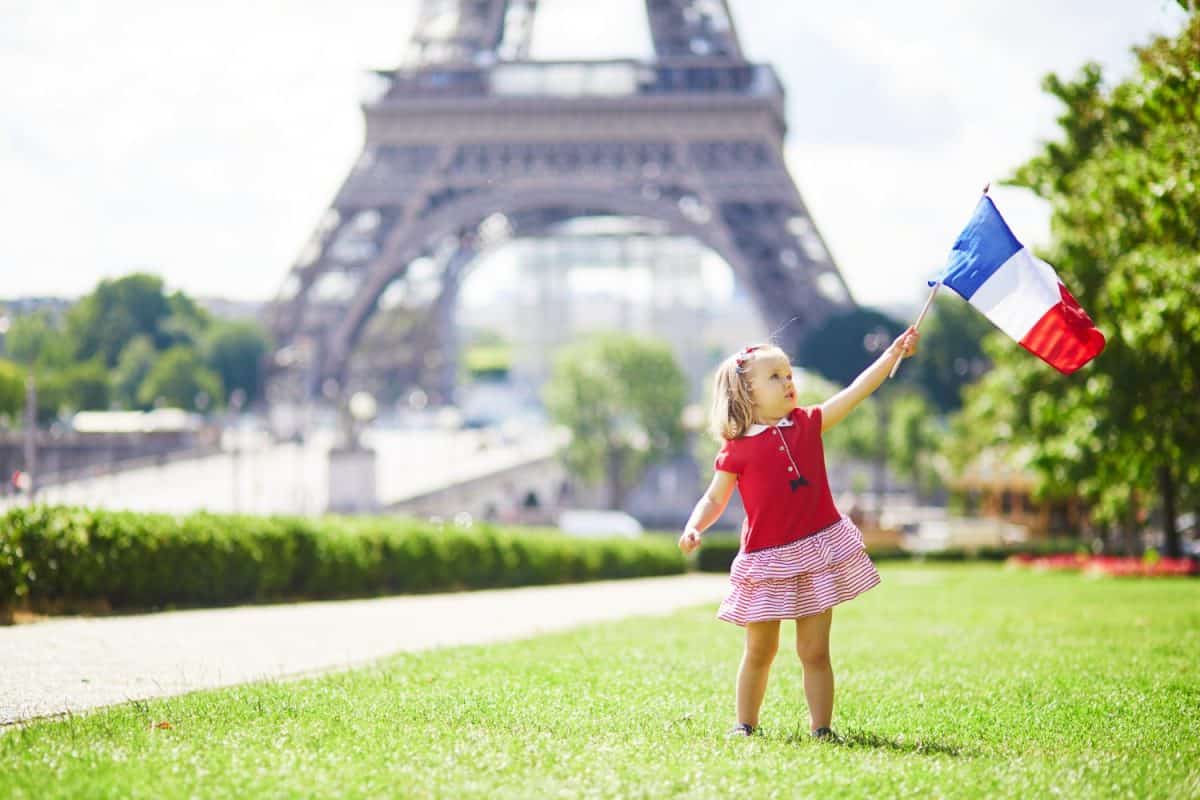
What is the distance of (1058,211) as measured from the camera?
19.3 m

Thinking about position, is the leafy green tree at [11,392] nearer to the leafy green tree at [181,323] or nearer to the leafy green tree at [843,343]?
the leafy green tree at [181,323]

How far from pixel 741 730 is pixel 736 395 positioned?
128 cm

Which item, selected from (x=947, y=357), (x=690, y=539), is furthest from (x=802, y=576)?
(x=947, y=357)

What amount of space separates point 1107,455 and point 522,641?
358 inches

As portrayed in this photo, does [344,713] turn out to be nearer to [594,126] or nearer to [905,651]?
[905,651]

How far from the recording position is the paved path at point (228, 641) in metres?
7.52

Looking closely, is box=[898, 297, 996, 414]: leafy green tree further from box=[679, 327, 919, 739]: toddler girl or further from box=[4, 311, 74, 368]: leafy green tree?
box=[679, 327, 919, 739]: toddler girl

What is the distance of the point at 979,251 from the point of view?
22.9 feet

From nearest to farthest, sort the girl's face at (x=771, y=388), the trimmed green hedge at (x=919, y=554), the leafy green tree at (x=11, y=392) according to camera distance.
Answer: the girl's face at (x=771, y=388)
the trimmed green hedge at (x=919, y=554)
the leafy green tree at (x=11, y=392)

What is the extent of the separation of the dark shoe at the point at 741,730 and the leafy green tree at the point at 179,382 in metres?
46.7

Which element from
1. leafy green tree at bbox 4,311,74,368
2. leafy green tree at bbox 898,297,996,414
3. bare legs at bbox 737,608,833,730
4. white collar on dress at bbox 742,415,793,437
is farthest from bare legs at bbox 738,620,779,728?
leafy green tree at bbox 898,297,996,414

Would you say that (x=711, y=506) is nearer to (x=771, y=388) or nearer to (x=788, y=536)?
(x=788, y=536)

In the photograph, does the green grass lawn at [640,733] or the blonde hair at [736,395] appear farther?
the blonde hair at [736,395]

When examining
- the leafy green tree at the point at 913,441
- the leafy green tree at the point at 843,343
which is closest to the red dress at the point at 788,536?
the leafy green tree at the point at 843,343
